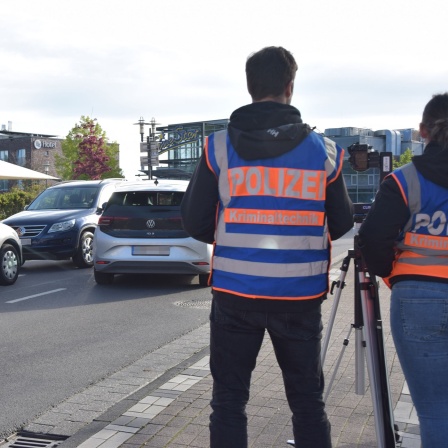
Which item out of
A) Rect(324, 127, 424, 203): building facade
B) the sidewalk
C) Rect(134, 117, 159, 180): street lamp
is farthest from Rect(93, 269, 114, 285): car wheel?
Rect(324, 127, 424, 203): building facade

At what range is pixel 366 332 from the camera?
3.46m

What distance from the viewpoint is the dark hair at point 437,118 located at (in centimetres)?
300

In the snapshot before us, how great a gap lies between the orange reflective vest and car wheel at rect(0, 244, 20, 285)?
9519 millimetres

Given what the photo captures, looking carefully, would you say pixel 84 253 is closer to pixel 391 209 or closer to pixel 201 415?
pixel 201 415

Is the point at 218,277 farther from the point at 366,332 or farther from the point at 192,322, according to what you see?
the point at 192,322

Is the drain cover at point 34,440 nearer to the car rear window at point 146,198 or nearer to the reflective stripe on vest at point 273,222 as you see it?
the reflective stripe on vest at point 273,222

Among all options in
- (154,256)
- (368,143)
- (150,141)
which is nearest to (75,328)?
(154,256)

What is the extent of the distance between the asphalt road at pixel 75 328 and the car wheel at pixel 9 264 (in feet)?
0.59

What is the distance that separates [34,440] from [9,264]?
24.8 feet

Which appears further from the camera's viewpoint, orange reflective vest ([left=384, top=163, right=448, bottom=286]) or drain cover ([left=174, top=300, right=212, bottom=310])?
drain cover ([left=174, top=300, right=212, bottom=310])

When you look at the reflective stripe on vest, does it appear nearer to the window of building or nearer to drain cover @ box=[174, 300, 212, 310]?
drain cover @ box=[174, 300, 212, 310]

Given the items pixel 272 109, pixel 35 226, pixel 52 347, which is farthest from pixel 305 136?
pixel 35 226

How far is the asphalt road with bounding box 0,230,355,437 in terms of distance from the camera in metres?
5.80

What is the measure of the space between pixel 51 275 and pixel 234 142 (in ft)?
35.2
